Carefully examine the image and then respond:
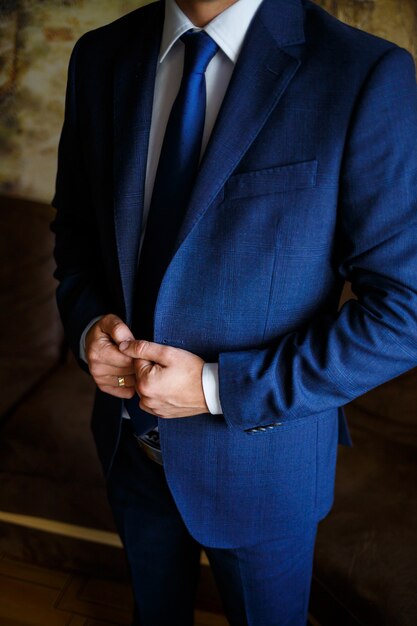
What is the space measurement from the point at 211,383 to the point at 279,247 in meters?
0.25

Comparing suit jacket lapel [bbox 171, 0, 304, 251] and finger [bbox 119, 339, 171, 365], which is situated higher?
suit jacket lapel [bbox 171, 0, 304, 251]

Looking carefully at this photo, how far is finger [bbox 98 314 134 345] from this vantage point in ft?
3.17

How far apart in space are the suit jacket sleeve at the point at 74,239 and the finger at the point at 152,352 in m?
0.25

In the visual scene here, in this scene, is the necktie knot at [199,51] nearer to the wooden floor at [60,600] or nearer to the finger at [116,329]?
the finger at [116,329]

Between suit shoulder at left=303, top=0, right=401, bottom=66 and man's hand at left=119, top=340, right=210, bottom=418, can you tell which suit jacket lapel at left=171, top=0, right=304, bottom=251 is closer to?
suit shoulder at left=303, top=0, right=401, bottom=66

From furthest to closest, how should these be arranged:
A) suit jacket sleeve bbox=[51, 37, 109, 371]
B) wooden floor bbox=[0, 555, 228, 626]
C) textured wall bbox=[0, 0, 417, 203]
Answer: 1. textured wall bbox=[0, 0, 417, 203]
2. wooden floor bbox=[0, 555, 228, 626]
3. suit jacket sleeve bbox=[51, 37, 109, 371]

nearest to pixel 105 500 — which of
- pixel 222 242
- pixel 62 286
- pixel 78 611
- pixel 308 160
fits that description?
pixel 78 611

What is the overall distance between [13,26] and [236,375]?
7.24 ft

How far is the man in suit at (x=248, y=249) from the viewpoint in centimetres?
83

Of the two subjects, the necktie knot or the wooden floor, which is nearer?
the necktie knot

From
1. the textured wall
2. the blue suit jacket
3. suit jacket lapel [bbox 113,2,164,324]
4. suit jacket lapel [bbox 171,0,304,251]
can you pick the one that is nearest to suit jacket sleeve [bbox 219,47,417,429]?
the blue suit jacket

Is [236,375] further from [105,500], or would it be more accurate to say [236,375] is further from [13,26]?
[13,26]

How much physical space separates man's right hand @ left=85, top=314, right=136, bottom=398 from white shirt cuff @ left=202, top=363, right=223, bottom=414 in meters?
0.15

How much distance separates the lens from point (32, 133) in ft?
8.22
